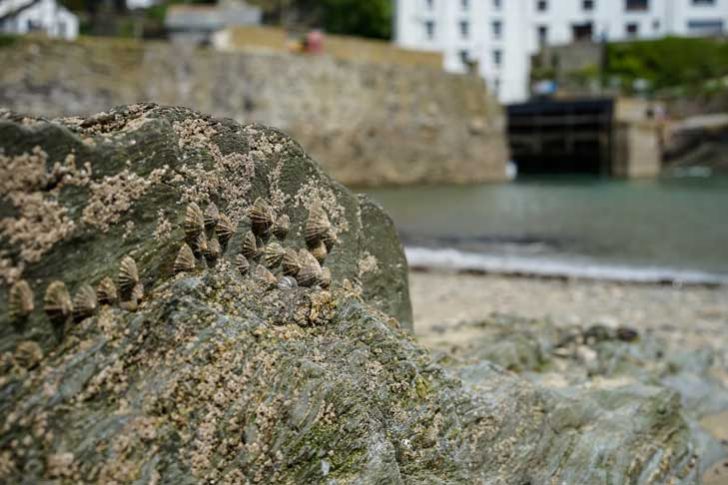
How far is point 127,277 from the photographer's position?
249 centimetres

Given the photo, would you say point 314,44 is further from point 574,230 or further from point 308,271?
point 308,271

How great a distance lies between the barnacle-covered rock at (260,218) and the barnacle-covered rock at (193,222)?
0.99ft

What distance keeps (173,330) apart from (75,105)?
29.8 m

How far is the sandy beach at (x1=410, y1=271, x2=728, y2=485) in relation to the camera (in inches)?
274

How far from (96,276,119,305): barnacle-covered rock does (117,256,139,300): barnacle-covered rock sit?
0.10 ft

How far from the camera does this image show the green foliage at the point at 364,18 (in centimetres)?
6619

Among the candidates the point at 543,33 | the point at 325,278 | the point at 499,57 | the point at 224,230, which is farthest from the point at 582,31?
the point at 224,230

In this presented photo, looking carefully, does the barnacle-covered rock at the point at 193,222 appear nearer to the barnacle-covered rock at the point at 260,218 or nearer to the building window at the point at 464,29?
the barnacle-covered rock at the point at 260,218

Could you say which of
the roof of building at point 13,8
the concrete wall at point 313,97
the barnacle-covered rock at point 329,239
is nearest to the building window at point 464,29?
the concrete wall at point 313,97

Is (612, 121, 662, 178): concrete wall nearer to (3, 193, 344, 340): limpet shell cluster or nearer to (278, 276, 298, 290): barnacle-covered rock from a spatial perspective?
(3, 193, 344, 340): limpet shell cluster

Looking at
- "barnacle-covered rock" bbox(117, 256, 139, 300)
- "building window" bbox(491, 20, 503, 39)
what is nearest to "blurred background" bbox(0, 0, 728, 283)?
"building window" bbox(491, 20, 503, 39)

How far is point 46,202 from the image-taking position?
2.24 m

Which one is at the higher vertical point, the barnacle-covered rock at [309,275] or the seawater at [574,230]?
the barnacle-covered rock at [309,275]

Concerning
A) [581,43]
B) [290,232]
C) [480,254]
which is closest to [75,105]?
[480,254]
